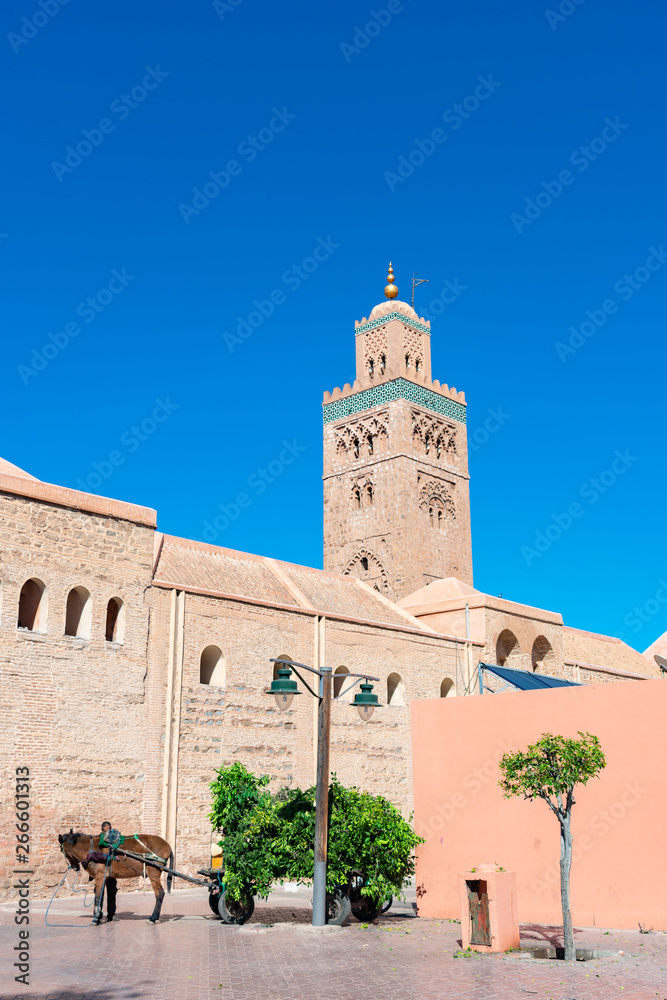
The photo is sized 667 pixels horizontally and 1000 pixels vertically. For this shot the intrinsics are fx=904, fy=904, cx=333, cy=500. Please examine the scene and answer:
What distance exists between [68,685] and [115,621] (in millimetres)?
1768

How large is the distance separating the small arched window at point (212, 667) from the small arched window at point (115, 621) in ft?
7.18

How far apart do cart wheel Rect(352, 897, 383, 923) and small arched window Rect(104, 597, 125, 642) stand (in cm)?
705

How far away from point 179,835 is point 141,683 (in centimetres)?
295

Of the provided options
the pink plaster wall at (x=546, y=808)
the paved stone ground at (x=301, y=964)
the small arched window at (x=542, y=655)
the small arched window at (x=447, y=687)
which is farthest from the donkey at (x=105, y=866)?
the small arched window at (x=542, y=655)

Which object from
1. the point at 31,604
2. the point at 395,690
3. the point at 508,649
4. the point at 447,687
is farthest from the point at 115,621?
the point at 508,649

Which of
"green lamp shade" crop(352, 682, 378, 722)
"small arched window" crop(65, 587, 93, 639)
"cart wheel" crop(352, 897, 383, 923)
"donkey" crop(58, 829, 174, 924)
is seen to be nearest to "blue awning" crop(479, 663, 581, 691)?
"cart wheel" crop(352, 897, 383, 923)

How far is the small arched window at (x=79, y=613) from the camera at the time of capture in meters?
16.7

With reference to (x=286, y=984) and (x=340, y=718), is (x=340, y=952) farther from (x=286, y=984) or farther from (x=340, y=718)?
(x=340, y=718)

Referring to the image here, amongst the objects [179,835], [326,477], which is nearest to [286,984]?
[179,835]

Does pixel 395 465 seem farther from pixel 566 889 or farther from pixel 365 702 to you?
pixel 566 889

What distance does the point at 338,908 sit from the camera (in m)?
12.0

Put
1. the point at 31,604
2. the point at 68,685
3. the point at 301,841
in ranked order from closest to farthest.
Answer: the point at 301,841 → the point at 68,685 → the point at 31,604

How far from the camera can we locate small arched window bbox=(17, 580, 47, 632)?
16109mm

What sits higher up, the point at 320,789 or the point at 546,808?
the point at 320,789
